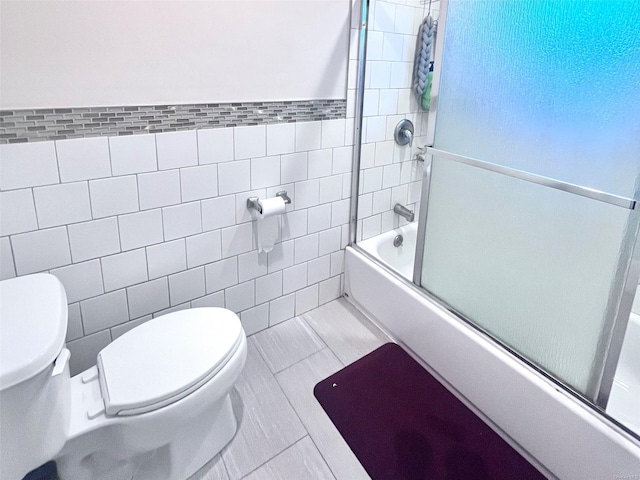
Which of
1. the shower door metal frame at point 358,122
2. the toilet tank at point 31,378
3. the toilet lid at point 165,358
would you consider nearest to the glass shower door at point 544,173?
the shower door metal frame at point 358,122

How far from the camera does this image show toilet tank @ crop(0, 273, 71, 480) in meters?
0.91

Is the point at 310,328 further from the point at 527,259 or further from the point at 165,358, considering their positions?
the point at 527,259

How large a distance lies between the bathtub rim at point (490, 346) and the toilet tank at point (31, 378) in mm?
1329

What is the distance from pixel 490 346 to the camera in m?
1.51

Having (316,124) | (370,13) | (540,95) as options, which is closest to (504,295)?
(540,95)

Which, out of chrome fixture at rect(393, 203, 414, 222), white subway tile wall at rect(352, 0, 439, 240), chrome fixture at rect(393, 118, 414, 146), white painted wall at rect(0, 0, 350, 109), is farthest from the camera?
chrome fixture at rect(393, 203, 414, 222)

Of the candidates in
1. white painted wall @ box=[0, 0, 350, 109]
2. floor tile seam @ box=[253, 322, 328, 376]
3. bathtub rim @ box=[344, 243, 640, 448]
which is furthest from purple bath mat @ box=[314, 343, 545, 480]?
white painted wall @ box=[0, 0, 350, 109]

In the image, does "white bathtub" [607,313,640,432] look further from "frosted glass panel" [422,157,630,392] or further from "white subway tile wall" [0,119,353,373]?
"white subway tile wall" [0,119,353,373]

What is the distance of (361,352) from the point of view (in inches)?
76.7

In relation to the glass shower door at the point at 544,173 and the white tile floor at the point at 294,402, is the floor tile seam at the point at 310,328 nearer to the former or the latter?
the white tile floor at the point at 294,402

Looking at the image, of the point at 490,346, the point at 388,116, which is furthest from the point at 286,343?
the point at 388,116

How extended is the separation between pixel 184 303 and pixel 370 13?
151 centimetres

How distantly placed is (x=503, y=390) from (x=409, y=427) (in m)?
0.37

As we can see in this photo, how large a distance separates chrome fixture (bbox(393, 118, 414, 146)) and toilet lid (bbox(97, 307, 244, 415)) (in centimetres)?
132
